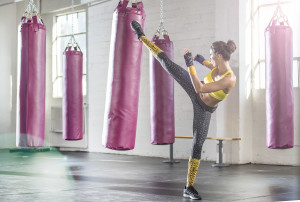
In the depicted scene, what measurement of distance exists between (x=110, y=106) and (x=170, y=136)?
5.24 feet

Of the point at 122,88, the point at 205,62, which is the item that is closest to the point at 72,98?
the point at 205,62

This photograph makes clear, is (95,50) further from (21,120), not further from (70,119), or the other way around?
(21,120)

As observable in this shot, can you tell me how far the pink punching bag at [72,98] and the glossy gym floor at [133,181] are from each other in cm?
65

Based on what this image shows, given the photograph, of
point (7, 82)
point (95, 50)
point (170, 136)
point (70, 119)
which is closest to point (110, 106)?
point (170, 136)

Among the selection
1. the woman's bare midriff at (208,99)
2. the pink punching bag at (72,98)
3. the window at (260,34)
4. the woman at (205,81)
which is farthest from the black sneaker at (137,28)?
the window at (260,34)

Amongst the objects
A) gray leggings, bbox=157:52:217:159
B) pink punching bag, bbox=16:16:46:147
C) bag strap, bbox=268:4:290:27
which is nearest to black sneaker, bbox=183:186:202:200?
gray leggings, bbox=157:52:217:159

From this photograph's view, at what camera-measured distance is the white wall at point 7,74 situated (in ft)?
41.8

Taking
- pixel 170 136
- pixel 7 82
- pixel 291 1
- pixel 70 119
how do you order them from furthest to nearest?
pixel 7 82 → pixel 291 1 → pixel 70 119 → pixel 170 136

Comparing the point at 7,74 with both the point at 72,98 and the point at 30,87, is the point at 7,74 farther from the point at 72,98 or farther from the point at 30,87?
the point at 30,87

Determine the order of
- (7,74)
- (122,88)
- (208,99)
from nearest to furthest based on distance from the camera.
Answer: (122,88) < (208,99) < (7,74)

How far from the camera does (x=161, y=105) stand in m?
5.94

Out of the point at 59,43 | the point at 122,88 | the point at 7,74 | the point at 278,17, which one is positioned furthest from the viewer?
the point at 7,74

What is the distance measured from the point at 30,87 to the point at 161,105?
5.49ft

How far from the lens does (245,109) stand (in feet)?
28.4
